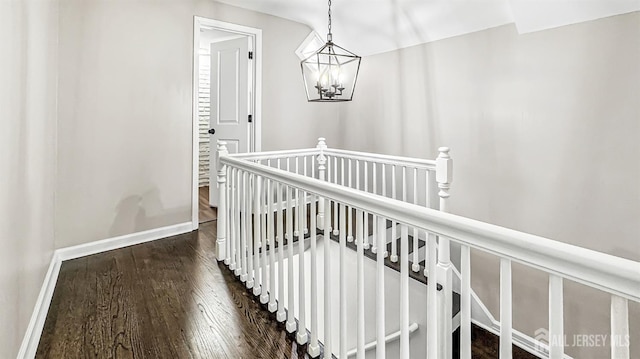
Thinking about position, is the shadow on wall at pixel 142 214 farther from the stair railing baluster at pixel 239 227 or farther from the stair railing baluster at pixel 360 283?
the stair railing baluster at pixel 360 283

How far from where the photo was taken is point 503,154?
2.86 m

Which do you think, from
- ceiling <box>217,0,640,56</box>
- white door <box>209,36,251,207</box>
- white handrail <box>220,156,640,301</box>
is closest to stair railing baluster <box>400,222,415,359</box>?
white handrail <box>220,156,640,301</box>

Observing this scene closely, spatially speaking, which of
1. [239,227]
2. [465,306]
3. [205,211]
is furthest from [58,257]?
[465,306]

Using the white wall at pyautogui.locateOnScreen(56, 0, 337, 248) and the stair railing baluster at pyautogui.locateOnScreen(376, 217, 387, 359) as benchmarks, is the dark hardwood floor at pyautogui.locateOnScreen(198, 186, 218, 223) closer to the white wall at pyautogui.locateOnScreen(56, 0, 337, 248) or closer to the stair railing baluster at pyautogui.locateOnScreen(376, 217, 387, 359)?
the white wall at pyautogui.locateOnScreen(56, 0, 337, 248)

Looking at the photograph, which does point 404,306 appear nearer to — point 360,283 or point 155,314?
point 360,283

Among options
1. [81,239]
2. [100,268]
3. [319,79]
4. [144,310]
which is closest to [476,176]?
[319,79]

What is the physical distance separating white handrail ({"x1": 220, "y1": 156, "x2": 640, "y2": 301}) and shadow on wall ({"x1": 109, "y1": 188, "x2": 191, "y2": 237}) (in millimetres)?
2530

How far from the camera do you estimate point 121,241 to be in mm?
3047

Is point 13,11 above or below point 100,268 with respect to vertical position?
above

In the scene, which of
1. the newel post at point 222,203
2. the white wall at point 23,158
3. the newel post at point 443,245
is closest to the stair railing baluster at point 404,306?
the newel post at point 443,245

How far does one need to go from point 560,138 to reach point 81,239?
377cm

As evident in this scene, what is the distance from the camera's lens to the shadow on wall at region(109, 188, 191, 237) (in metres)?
3.03

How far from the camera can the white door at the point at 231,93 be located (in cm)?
392

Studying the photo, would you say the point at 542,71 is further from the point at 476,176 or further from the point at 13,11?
the point at 13,11
